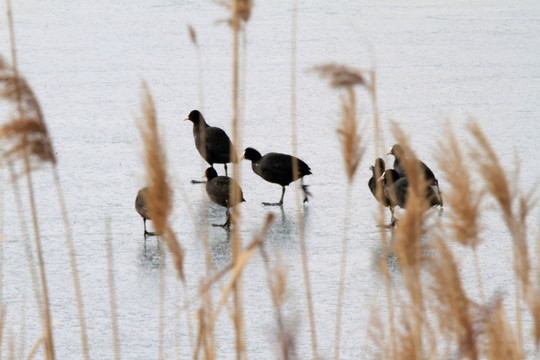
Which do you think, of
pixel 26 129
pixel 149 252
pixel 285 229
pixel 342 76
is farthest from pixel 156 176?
pixel 285 229

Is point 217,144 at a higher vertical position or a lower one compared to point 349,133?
higher

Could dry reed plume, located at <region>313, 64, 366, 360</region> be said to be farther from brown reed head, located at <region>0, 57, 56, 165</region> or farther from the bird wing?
the bird wing

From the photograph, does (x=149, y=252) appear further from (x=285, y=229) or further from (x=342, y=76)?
(x=342, y=76)

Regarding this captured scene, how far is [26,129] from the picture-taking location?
1722mm

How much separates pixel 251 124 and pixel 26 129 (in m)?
6.46

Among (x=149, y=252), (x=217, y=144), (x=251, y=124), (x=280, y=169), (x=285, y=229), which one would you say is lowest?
(x=149, y=252)

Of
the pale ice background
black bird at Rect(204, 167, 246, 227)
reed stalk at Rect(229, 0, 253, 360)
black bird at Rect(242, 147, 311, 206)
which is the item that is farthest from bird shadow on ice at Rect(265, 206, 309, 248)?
reed stalk at Rect(229, 0, 253, 360)

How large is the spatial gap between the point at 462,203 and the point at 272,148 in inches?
224

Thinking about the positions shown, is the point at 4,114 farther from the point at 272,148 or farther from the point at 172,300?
the point at 172,300

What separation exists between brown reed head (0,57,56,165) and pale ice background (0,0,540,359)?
20 centimetres

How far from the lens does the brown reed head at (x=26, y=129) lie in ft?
5.65

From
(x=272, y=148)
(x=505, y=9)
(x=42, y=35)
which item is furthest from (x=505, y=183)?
(x=505, y=9)

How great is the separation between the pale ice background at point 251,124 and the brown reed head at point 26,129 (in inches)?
8.0

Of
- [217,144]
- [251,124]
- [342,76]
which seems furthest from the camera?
[251,124]
